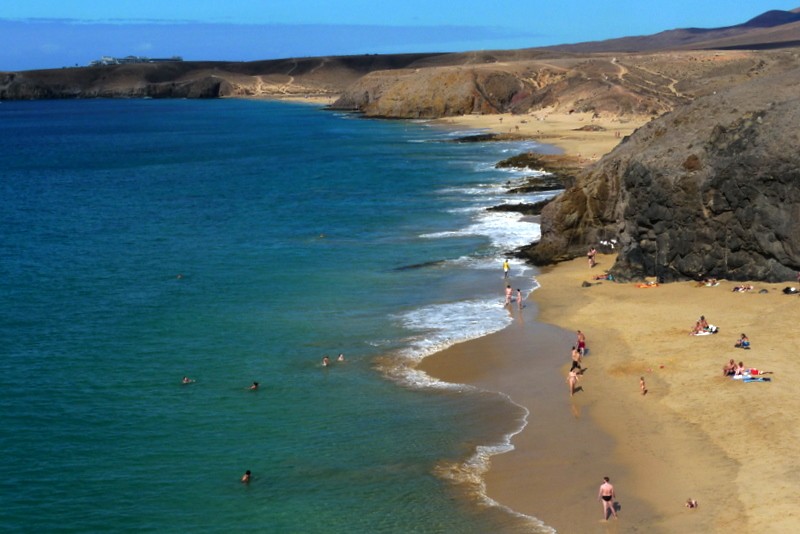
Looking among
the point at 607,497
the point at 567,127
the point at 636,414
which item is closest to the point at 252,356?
the point at 636,414

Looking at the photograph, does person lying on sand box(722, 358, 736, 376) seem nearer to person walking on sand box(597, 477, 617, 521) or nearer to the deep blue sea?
the deep blue sea

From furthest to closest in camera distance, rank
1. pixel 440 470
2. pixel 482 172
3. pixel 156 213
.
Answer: pixel 482 172
pixel 156 213
pixel 440 470

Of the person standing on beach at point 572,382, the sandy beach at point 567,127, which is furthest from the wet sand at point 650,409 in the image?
the sandy beach at point 567,127

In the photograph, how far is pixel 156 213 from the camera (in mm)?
64750

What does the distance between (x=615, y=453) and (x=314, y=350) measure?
39.6 feet

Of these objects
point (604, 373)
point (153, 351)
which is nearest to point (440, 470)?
point (604, 373)

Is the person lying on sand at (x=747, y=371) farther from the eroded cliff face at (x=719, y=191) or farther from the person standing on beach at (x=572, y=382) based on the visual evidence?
the eroded cliff face at (x=719, y=191)

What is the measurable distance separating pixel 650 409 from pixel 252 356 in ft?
41.4

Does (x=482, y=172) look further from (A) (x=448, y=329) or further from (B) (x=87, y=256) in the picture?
(A) (x=448, y=329)

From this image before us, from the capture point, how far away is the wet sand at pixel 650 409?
2062 cm

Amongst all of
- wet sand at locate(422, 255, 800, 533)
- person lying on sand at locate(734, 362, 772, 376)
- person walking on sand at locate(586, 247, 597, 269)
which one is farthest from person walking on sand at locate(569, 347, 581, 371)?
person walking on sand at locate(586, 247, 597, 269)

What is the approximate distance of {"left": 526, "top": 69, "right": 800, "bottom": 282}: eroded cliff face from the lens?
3538 centimetres

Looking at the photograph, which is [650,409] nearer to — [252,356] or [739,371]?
[739,371]

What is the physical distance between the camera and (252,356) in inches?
1275
